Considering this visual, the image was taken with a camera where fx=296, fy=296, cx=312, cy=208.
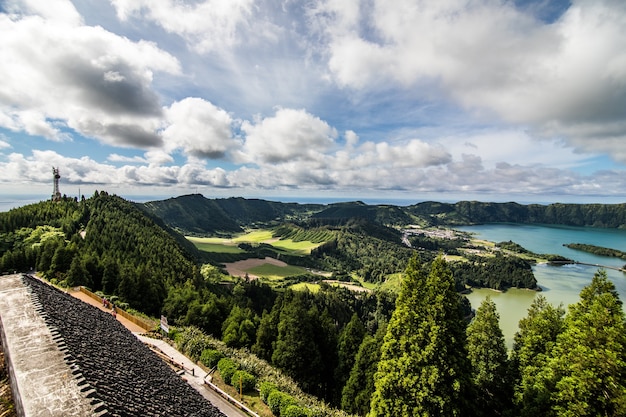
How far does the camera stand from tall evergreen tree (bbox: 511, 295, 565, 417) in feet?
60.6

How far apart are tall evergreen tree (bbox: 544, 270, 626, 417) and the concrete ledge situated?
22106 millimetres

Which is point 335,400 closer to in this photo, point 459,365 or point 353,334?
point 353,334

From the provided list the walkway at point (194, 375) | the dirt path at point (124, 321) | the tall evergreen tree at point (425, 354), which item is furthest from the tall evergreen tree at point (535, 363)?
the dirt path at point (124, 321)

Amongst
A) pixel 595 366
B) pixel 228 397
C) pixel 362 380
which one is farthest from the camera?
pixel 362 380

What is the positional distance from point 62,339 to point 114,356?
11.0ft

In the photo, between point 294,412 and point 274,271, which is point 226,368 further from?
point 274,271

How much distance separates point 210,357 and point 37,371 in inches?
778

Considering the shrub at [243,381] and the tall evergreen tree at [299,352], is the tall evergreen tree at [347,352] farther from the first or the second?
the shrub at [243,381]

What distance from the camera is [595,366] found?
15.8 m

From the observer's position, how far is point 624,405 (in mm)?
14289

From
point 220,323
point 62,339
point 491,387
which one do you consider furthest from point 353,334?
point 62,339

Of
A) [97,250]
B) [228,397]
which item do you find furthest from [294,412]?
[97,250]

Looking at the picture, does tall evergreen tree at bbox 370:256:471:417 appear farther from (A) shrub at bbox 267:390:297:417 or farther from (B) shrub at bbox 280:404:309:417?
(A) shrub at bbox 267:390:297:417

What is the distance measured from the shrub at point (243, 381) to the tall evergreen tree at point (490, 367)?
1811 cm
